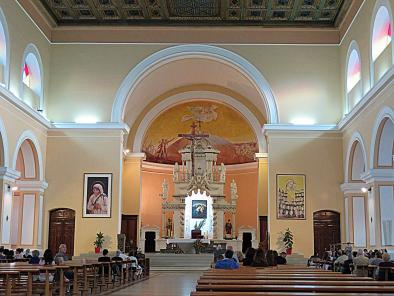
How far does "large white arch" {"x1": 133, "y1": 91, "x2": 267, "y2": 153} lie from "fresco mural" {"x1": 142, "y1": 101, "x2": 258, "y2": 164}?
1.96 metres

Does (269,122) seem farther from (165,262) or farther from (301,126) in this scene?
(165,262)

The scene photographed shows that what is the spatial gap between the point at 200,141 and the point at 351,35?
40.6 feet

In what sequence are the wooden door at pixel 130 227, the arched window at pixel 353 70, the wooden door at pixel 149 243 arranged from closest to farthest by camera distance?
the arched window at pixel 353 70 < the wooden door at pixel 130 227 < the wooden door at pixel 149 243

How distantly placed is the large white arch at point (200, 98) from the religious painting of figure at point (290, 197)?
561 cm

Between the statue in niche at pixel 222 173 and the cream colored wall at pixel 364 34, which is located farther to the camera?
the statue in niche at pixel 222 173

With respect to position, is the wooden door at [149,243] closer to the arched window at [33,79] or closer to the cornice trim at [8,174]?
the arched window at [33,79]

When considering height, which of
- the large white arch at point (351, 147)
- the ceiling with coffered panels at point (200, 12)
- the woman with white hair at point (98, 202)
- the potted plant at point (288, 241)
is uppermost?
the ceiling with coffered panels at point (200, 12)

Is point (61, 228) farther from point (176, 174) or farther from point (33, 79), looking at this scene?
point (176, 174)

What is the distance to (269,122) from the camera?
22109mm

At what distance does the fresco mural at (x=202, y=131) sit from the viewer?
30531mm

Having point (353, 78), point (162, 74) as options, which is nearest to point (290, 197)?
point (353, 78)

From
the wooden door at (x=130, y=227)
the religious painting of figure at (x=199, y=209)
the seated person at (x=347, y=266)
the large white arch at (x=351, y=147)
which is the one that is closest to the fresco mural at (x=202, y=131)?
the religious painting of figure at (x=199, y=209)

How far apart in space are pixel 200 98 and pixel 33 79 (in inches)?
357

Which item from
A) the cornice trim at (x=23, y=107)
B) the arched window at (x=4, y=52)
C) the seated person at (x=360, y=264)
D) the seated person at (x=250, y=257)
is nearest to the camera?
the seated person at (x=250, y=257)
